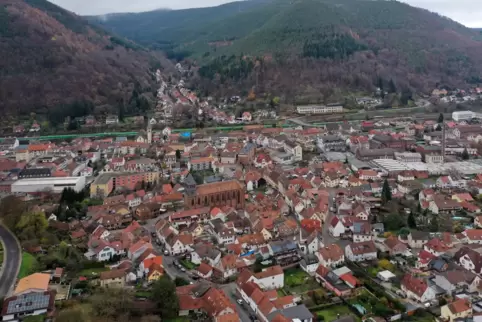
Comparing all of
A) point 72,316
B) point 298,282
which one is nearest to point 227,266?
point 298,282

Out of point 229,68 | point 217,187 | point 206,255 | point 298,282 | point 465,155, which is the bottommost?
point 298,282

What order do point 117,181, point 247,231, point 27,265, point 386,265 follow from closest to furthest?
point 27,265
point 386,265
point 247,231
point 117,181

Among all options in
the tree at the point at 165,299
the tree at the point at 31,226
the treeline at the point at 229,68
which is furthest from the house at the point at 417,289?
the treeline at the point at 229,68

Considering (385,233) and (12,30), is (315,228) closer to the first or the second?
(385,233)

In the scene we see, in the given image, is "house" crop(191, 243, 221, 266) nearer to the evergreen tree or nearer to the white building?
the evergreen tree

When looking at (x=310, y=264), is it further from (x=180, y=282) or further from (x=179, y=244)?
(x=179, y=244)

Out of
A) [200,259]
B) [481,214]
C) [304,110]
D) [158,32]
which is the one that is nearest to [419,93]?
[304,110]
